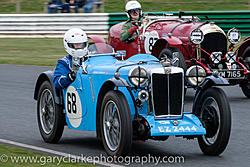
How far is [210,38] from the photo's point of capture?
1264cm

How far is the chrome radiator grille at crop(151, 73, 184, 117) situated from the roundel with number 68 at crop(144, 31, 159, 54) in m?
6.74

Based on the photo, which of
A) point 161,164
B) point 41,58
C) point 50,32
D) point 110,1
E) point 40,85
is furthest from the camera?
point 110,1

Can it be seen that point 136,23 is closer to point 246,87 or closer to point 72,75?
point 246,87

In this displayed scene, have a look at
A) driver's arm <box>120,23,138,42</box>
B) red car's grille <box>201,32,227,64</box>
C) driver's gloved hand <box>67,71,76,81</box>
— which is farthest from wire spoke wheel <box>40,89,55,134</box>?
red car's grille <box>201,32,227,64</box>

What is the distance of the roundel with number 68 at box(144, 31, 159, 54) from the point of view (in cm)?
1318

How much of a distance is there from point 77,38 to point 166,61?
1.49 metres

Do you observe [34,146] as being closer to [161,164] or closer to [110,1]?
[161,164]

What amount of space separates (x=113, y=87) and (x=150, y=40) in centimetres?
679

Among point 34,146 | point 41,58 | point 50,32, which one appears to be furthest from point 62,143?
point 50,32

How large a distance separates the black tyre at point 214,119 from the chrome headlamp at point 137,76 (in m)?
0.75

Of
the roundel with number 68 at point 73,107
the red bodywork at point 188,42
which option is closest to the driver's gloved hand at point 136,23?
the red bodywork at point 188,42

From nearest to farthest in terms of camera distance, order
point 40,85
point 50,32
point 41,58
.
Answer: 1. point 40,85
2. point 41,58
3. point 50,32

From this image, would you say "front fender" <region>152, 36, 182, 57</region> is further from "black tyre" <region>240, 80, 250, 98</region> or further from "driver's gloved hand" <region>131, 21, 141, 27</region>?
"black tyre" <region>240, 80, 250, 98</region>

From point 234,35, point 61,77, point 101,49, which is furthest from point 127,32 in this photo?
point 61,77
